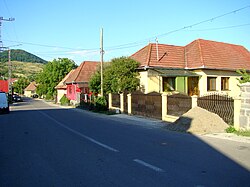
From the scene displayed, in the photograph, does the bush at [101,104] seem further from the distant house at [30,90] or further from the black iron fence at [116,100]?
the distant house at [30,90]

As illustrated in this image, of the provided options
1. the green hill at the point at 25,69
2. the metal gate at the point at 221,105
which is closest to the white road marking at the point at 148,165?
the metal gate at the point at 221,105

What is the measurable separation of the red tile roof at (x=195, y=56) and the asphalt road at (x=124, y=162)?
53.3 feet

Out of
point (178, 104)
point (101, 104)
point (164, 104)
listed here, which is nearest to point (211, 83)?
point (101, 104)

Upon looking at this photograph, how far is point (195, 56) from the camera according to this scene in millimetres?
29000

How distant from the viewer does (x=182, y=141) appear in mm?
10586

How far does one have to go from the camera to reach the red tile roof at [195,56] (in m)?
27.3

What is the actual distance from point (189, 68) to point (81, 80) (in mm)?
18904

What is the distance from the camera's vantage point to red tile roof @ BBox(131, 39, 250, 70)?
2728cm

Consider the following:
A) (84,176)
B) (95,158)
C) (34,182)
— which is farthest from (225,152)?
(34,182)

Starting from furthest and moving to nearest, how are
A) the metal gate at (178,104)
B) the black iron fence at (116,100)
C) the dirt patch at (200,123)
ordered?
the black iron fence at (116,100), the metal gate at (178,104), the dirt patch at (200,123)

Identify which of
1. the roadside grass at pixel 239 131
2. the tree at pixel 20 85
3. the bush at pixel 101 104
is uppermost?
the tree at pixel 20 85

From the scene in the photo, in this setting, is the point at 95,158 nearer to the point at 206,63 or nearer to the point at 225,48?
the point at 206,63

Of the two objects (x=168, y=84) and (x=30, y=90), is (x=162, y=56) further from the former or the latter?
(x=30, y=90)

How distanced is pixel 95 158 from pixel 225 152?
392cm
